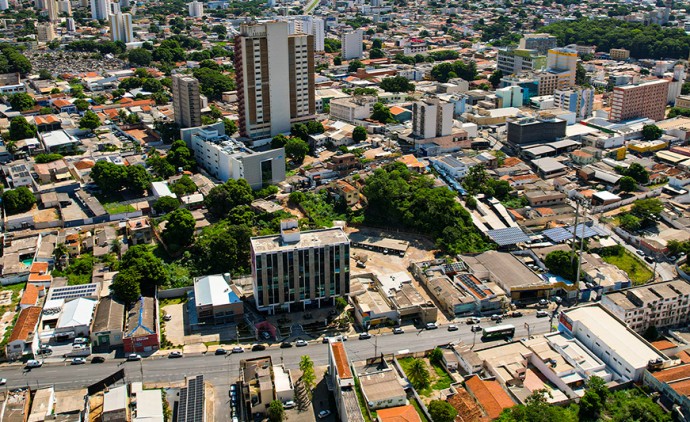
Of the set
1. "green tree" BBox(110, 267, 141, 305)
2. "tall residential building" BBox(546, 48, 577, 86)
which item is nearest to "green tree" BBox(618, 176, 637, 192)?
"tall residential building" BBox(546, 48, 577, 86)

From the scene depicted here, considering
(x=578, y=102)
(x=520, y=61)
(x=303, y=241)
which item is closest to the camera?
(x=303, y=241)

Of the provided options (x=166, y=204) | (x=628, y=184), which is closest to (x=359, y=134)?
(x=166, y=204)

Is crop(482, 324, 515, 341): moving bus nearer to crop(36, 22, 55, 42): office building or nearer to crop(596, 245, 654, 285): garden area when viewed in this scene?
crop(596, 245, 654, 285): garden area

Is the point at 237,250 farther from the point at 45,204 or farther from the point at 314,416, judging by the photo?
the point at 45,204

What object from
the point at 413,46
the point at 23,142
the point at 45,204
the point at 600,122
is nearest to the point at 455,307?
the point at 45,204

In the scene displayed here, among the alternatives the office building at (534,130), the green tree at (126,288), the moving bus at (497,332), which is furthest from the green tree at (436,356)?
the office building at (534,130)

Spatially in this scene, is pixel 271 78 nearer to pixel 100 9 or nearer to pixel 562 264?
pixel 562 264

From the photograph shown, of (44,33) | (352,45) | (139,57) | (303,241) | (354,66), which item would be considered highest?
(44,33)
